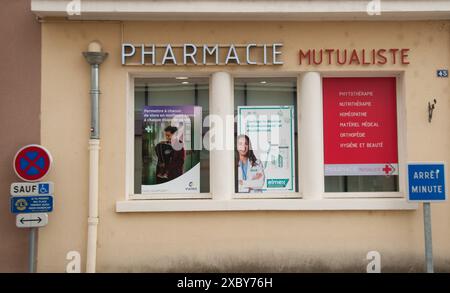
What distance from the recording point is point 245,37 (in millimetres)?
8023

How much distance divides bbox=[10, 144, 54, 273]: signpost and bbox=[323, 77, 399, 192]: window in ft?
14.7

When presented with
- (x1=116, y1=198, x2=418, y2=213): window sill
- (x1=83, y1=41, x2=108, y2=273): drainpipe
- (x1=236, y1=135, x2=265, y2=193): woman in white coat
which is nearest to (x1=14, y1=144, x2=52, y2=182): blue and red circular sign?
(x1=83, y1=41, x2=108, y2=273): drainpipe

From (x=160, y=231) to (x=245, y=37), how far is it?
348 centimetres

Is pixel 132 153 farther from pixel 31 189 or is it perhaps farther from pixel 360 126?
pixel 360 126

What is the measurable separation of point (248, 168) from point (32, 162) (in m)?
3.44

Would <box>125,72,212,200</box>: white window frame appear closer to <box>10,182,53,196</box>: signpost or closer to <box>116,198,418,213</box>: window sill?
<box>116,198,418,213</box>: window sill

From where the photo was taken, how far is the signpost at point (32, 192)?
682cm

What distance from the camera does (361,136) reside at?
325 inches

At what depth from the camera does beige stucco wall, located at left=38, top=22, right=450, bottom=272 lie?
778 cm

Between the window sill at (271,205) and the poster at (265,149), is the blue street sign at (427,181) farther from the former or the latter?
the poster at (265,149)

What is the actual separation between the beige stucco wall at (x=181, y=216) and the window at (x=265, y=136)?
50 centimetres

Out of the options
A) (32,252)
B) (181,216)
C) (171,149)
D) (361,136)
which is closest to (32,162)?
(32,252)

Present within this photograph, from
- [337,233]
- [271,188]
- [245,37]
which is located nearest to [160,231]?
[271,188]

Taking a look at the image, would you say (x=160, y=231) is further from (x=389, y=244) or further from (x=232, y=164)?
(x=389, y=244)
